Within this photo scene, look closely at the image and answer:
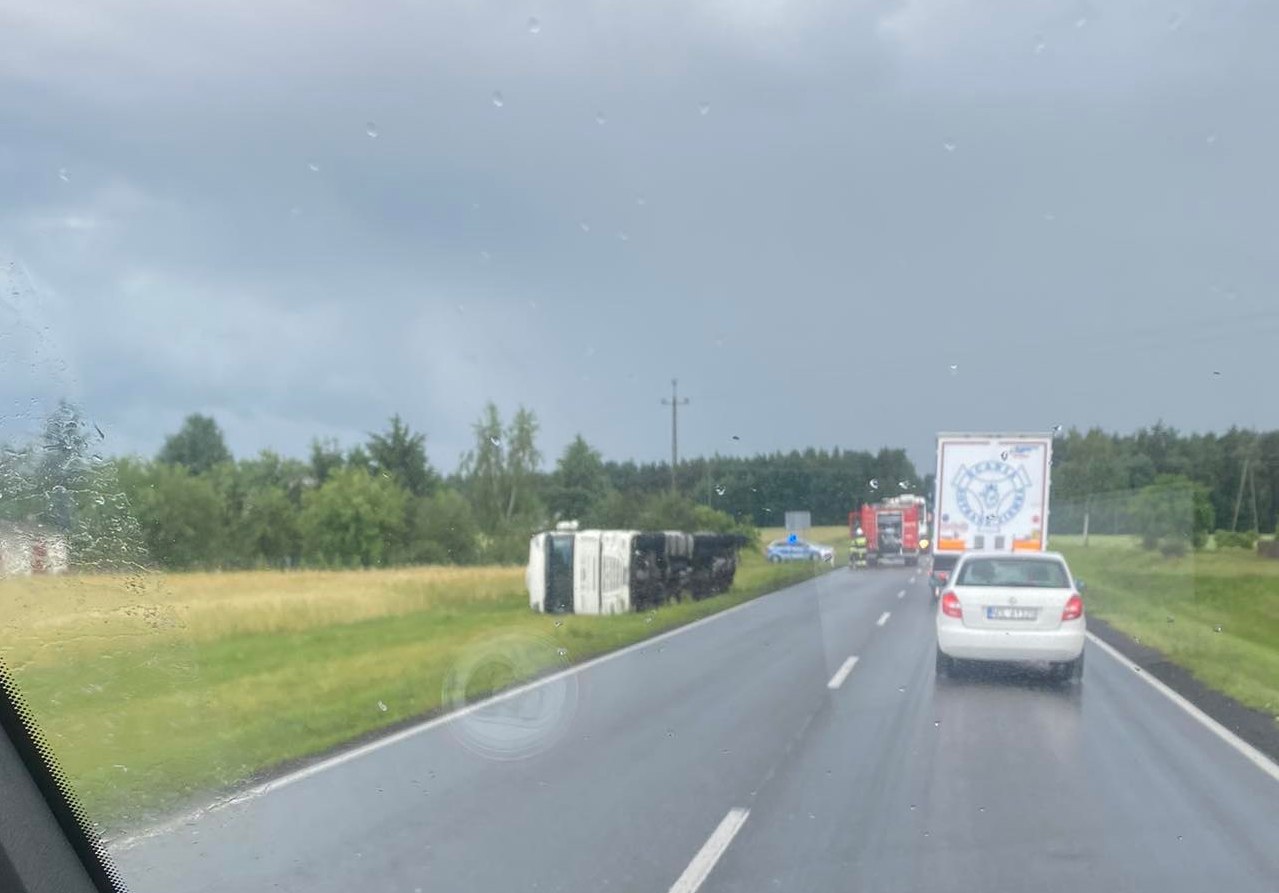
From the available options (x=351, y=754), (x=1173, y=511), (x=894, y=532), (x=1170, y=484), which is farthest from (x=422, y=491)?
(x=894, y=532)

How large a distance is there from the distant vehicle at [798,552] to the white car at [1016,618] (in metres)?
3.63

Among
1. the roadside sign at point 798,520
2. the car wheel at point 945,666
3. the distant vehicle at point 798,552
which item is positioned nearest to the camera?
the car wheel at point 945,666

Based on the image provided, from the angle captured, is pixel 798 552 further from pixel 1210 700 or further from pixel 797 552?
pixel 1210 700


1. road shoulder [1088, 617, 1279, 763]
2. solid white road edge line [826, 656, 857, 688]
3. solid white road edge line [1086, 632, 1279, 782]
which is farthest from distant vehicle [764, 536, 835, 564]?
solid white road edge line [1086, 632, 1279, 782]

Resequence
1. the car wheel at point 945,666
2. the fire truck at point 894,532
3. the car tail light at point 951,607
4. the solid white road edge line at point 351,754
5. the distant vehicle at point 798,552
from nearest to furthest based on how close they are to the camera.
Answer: the solid white road edge line at point 351,754
the car tail light at point 951,607
the car wheel at point 945,666
the distant vehicle at point 798,552
the fire truck at point 894,532

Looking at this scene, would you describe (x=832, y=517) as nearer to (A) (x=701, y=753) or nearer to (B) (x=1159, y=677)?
(B) (x=1159, y=677)

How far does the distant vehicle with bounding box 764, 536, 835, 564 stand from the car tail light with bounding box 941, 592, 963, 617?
3496 millimetres

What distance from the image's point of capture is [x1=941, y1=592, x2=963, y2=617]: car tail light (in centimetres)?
1366

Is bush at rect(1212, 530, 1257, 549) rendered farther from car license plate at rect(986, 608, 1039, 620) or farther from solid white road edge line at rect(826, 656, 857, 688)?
solid white road edge line at rect(826, 656, 857, 688)

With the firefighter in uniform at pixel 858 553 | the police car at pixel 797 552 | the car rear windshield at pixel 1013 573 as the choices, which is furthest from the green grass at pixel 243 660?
the firefighter in uniform at pixel 858 553

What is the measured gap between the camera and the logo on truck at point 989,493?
67.5ft

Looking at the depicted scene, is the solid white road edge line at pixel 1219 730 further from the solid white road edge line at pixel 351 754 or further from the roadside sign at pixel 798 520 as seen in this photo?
the solid white road edge line at pixel 351 754

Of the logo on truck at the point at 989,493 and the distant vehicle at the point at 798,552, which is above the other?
the logo on truck at the point at 989,493

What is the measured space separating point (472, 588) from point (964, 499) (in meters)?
11.4
